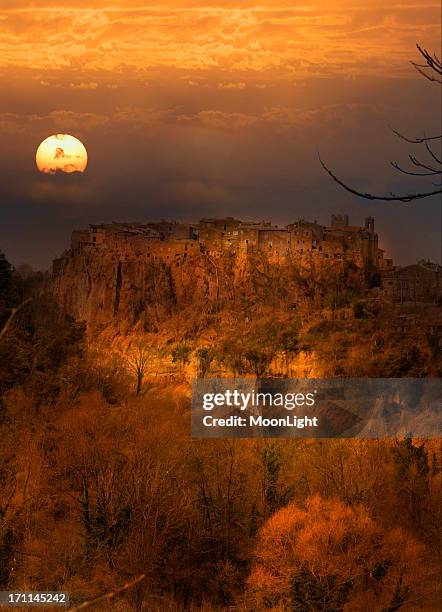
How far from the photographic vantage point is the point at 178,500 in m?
10.0

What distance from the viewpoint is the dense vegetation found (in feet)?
28.2

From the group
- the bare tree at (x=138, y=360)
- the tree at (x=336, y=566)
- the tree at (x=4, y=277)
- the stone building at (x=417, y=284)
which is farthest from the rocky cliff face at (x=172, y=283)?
the tree at (x=336, y=566)

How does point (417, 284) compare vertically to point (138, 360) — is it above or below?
above

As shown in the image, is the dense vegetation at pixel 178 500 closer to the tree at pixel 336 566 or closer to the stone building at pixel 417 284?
Result: the tree at pixel 336 566

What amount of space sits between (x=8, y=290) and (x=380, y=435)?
508cm

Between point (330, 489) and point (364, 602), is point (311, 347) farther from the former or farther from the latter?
point (364, 602)

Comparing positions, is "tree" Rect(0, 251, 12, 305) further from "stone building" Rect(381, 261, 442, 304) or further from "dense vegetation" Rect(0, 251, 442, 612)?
"stone building" Rect(381, 261, 442, 304)

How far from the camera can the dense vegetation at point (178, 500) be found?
28.2 ft

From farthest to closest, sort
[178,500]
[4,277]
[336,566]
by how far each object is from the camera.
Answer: [4,277]
[178,500]
[336,566]

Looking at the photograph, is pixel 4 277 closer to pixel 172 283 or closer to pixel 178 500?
pixel 178 500

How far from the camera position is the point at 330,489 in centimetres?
1056

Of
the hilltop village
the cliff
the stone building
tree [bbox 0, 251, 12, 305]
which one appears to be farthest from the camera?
the hilltop village

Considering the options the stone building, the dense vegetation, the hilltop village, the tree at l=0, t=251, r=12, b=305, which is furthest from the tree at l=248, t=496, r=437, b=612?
the hilltop village

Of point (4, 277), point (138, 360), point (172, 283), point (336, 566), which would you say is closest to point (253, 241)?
point (172, 283)
